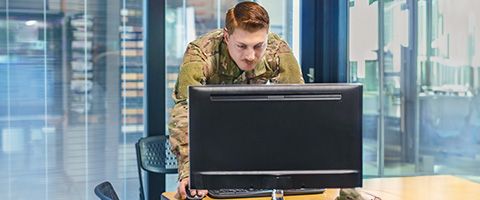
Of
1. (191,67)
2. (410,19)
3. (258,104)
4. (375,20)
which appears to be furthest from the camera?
(375,20)

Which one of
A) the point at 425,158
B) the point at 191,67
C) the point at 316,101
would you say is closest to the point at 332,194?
the point at 316,101

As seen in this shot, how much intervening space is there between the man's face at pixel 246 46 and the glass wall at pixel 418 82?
93 cm

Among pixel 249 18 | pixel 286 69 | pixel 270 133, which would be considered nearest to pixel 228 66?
pixel 286 69

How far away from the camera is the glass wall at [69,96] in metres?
3.17

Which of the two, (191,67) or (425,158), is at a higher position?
(191,67)

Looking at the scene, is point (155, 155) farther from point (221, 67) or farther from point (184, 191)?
point (184, 191)

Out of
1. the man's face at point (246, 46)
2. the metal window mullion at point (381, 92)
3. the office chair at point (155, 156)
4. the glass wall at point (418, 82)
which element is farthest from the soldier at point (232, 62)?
the metal window mullion at point (381, 92)

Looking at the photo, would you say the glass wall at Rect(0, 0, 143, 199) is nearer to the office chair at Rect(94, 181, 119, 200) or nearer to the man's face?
the man's face

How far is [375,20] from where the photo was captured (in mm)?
3287

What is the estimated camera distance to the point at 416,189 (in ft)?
7.16

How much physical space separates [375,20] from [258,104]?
2050 mm

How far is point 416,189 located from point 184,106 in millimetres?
985

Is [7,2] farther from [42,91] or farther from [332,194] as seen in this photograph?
[332,194]

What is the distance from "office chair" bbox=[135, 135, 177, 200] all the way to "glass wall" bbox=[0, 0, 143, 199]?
40 centimetres
